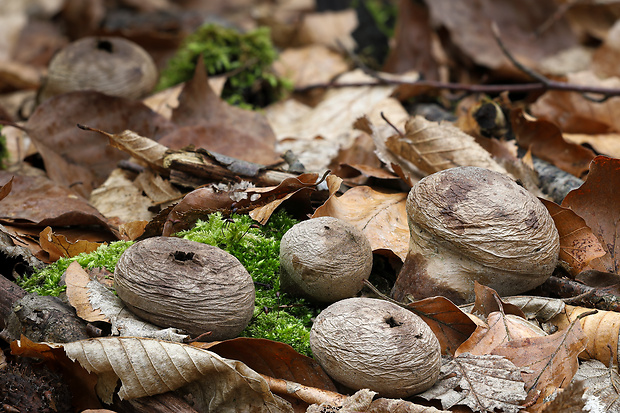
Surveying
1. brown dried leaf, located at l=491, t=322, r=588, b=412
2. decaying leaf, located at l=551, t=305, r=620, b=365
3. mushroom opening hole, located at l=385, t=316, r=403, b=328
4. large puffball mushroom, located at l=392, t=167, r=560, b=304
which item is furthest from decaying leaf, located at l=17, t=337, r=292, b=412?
decaying leaf, located at l=551, t=305, r=620, b=365

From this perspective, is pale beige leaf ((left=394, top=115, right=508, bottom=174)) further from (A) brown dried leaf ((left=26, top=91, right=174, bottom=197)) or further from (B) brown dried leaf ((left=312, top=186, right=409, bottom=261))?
(A) brown dried leaf ((left=26, top=91, right=174, bottom=197))

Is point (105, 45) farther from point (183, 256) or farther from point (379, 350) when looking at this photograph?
point (379, 350)

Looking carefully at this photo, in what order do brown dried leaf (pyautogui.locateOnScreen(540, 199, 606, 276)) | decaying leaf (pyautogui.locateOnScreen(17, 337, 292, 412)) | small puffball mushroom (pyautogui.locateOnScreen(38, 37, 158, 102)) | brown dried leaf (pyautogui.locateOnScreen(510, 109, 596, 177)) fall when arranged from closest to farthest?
decaying leaf (pyautogui.locateOnScreen(17, 337, 292, 412)) < brown dried leaf (pyautogui.locateOnScreen(540, 199, 606, 276)) < brown dried leaf (pyautogui.locateOnScreen(510, 109, 596, 177)) < small puffball mushroom (pyautogui.locateOnScreen(38, 37, 158, 102))

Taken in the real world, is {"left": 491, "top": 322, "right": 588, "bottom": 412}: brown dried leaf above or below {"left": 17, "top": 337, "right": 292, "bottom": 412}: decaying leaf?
below

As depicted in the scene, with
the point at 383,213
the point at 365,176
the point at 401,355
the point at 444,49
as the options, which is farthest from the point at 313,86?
the point at 401,355

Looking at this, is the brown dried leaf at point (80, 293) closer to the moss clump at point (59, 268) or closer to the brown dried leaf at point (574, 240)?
the moss clump at point (59, 268)
